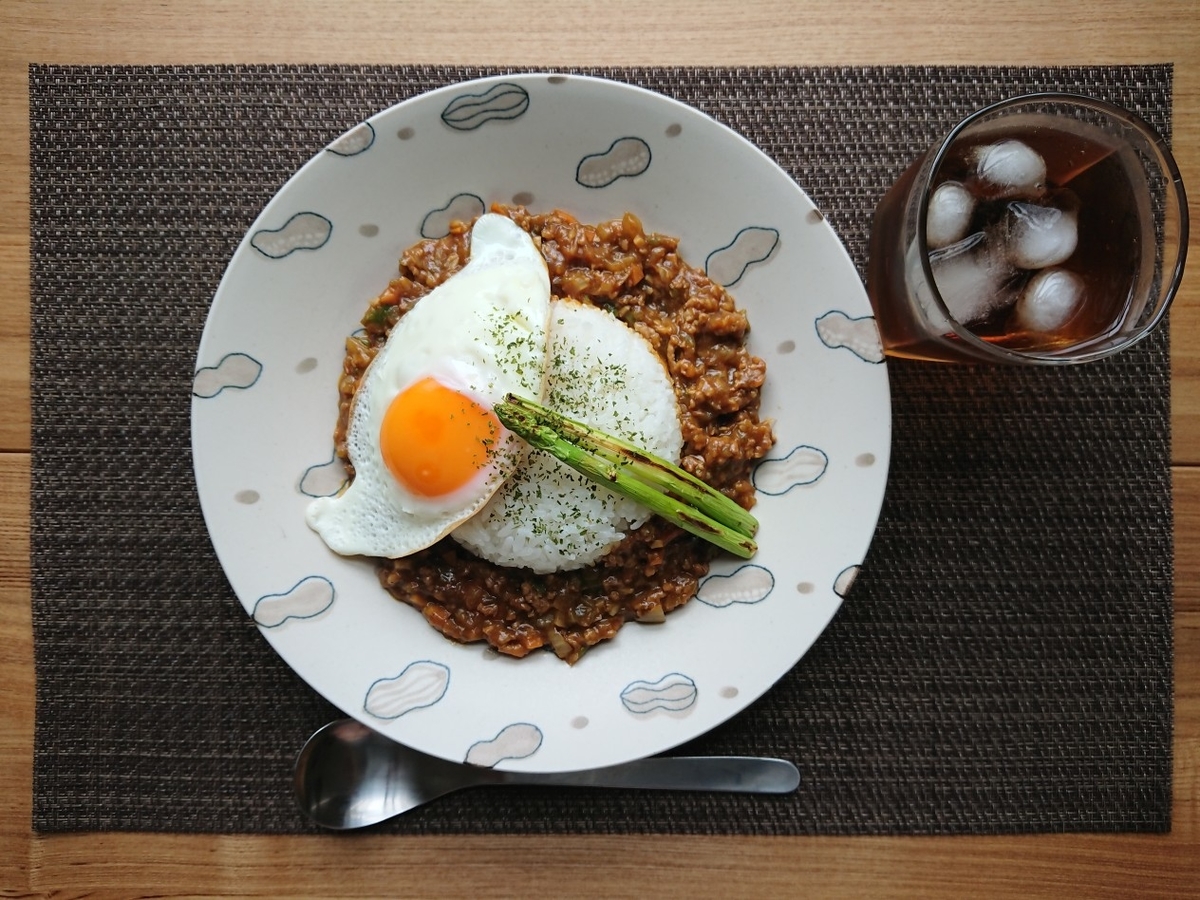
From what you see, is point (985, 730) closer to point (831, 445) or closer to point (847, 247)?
point (831, 445)

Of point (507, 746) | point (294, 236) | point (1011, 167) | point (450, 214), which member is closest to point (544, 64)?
point (450, 214)

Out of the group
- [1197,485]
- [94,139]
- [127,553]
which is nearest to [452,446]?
[127,553]

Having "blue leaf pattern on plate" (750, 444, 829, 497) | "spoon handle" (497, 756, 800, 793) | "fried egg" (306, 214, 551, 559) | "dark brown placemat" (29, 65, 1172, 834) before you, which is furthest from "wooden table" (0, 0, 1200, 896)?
"blue leaf pattern on plate" (750, 444, 829, 497)

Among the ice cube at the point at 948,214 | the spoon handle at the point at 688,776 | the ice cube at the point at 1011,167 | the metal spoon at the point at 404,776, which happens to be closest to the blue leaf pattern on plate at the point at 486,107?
the ice cube at the point at 948,214

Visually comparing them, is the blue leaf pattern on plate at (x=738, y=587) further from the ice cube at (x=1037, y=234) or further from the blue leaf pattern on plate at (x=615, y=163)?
the blue leaf pattern on plate at (x=615, y=163)

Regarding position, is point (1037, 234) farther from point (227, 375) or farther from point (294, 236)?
point (227, 375)
